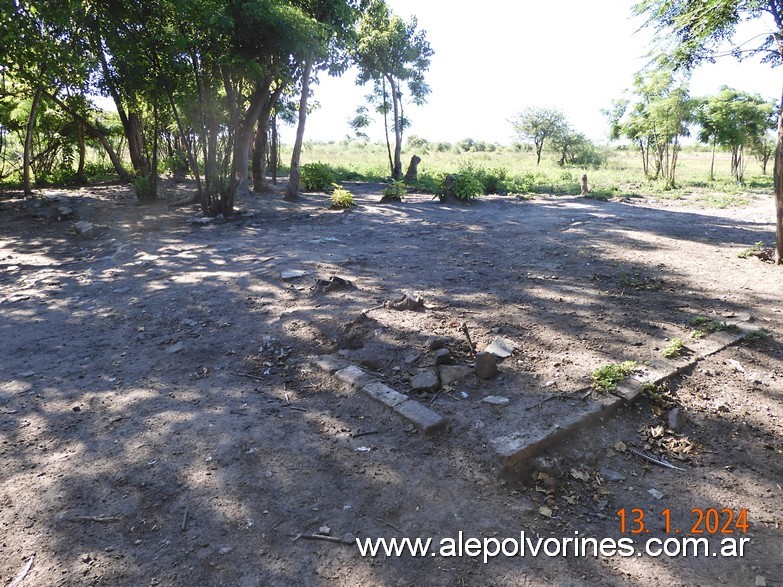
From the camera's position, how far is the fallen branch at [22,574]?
5.93 ft

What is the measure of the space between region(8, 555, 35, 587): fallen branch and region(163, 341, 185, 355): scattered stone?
2.07m

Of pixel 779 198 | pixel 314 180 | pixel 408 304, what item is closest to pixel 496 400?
pixel 408 304

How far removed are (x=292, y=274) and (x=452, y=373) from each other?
9.28 feet

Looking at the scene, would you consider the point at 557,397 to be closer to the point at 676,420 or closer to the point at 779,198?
the point at 676,420

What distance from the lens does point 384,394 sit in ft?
9.71

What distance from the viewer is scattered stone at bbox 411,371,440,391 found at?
307cm

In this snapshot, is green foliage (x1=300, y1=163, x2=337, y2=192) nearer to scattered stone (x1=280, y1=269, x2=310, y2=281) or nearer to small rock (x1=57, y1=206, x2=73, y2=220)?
small rock (x1=57, y1=206, x2=73, y2=220)

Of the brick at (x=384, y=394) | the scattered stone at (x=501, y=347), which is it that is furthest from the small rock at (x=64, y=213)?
the scattered stone at (x=501, y=347)

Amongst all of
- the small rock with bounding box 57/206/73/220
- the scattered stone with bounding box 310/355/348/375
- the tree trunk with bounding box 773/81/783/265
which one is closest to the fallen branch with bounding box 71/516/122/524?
the scattered stone with bounding box 310/355/348/375

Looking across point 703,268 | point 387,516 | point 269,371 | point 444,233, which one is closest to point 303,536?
point 387,516

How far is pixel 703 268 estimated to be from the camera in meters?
5.34

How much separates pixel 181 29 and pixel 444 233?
5.72 m

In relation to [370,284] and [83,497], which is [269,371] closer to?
[83,497]
